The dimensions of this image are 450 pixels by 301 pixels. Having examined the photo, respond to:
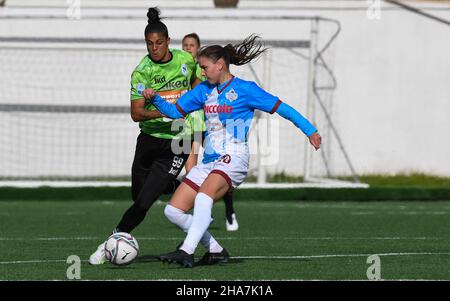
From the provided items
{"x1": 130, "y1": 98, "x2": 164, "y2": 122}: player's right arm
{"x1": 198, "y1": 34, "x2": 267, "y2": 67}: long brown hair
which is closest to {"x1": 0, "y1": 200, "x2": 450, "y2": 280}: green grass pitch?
{"x1": 130, "y1": 98, "x2": 164, "y2": 122}: player's right arm

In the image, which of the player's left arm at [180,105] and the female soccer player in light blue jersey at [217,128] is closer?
the female soccer player in light blue jersey at [217,128]

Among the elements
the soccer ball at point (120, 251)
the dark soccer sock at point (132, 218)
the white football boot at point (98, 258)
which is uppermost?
the dark soccer sock at point (132, 218)

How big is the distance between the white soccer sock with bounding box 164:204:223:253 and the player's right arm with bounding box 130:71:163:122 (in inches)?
32.0

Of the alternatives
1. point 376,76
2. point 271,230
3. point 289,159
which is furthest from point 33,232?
point 376,76

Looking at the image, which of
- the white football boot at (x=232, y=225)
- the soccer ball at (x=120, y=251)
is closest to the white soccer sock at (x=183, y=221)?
the soccer ball at (x=120, y=251)

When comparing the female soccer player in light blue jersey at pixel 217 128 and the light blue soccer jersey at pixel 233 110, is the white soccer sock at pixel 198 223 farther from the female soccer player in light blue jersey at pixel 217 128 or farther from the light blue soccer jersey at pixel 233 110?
the light blue soccer jersey at pixel 233 110

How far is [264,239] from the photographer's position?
12.7 metres

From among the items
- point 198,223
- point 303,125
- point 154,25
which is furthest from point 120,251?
point 154,25

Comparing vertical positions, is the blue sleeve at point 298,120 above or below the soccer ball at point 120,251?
above

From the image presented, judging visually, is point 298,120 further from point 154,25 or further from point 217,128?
point 154,25

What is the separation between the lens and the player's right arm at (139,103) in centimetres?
1041

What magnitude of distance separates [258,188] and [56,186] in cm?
324

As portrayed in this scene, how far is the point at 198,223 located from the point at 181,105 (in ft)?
3.50

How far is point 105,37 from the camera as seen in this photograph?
22234mm
